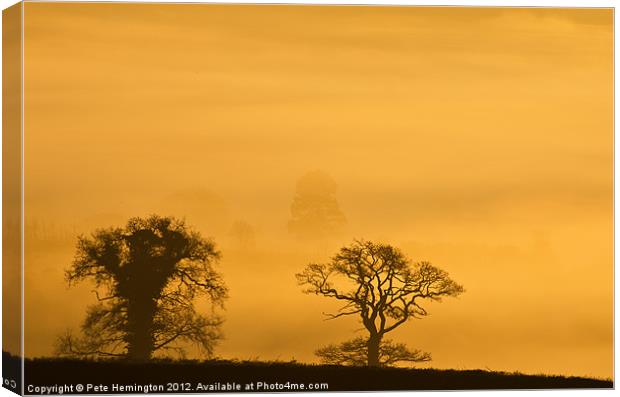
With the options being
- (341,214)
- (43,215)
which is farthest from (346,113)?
(43,215)

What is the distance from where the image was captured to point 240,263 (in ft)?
39.0

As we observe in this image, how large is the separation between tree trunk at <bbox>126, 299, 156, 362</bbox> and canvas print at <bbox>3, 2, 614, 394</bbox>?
2cm

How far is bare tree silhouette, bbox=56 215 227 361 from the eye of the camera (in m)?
11.7

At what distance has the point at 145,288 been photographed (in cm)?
1185

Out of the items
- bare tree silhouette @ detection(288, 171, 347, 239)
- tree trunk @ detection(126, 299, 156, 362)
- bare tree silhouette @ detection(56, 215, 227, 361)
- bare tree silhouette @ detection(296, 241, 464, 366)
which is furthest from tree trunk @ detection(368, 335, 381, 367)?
tree trunk @ detection(126, 299, 156, 362)

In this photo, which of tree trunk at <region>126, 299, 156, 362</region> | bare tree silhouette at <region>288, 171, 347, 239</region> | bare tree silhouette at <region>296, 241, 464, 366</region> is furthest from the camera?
bare tree silhouette at <region>296, 241, 464, 366</region>

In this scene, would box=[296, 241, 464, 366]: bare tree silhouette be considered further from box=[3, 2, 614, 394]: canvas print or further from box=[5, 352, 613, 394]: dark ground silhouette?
box=[5, 352, 613, 394]: dark ground silhouette

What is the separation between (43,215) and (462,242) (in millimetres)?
3183

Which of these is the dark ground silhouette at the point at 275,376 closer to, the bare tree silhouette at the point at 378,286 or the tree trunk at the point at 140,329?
the tree trunk at the point at 140,329

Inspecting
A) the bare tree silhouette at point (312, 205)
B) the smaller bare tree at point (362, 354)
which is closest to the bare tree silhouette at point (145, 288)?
the bare tree silhouette at point (312, 205)

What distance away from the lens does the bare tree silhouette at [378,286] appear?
39.5 ft

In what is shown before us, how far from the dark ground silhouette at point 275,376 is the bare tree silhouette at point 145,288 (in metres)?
0.11

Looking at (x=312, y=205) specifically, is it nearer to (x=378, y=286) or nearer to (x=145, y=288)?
(x=378, y=286)

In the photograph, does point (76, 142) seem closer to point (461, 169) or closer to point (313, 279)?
point (313, 279)
